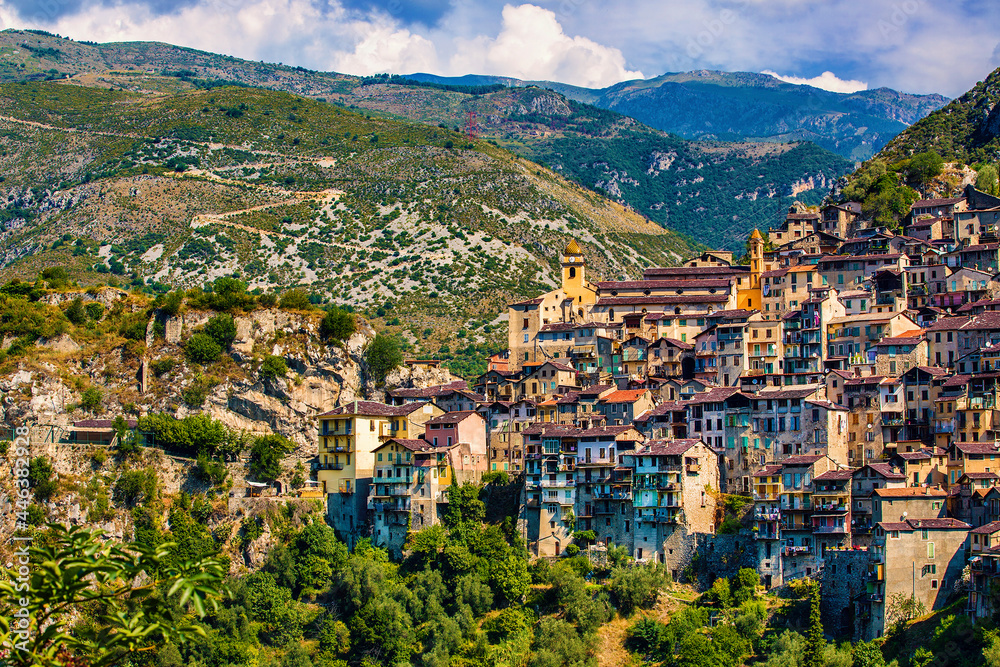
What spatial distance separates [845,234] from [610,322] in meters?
31.6

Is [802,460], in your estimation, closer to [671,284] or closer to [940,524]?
[940,524]

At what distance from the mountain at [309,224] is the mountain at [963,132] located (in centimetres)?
4338

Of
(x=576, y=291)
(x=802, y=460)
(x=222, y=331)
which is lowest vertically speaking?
(x=802, y=460)

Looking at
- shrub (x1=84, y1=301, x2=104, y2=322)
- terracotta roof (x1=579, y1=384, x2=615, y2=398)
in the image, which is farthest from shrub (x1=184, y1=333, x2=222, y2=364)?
terracotta roof (x1=579, y1=384, x2=615, y2=398)

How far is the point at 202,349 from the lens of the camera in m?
97.5

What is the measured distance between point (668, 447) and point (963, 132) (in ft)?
269

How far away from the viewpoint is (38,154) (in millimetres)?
194250

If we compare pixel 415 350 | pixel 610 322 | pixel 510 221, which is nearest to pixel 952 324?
pixel 610 322

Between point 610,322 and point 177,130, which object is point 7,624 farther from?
point 177,130

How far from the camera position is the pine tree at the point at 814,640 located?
214 feet

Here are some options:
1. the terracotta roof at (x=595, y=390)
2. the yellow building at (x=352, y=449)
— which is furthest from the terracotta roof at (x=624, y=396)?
the yellow building at (x=352, y=449)

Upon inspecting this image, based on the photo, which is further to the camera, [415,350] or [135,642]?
[415,350]

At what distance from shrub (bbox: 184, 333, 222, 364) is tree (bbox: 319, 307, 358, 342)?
8912 millimetres

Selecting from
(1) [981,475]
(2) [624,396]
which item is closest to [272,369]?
(2) [624,396]
